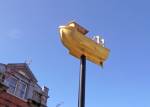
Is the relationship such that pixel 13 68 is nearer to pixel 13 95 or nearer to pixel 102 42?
pixel 13 95

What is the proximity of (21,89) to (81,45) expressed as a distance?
23.3 metres

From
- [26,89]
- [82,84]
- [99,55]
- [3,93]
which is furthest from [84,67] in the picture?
[26,89]

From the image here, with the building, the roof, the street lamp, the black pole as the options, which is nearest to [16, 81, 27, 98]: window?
the building

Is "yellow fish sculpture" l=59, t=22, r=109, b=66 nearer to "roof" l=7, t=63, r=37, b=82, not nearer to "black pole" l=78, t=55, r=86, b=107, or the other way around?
"black pole" l=78, t=55, r=86, b=107

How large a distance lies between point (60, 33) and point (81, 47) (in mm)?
531

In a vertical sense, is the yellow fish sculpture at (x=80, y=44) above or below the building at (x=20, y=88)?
below

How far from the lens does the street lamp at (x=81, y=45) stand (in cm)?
581

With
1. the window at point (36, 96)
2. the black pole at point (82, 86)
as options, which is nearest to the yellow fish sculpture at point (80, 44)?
the black pole at point (82, 86)

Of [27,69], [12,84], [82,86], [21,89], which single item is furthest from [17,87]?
[82,86]

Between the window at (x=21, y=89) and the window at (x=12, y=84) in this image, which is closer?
the window at (x=12, y=84)

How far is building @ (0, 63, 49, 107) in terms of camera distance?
1028 inches

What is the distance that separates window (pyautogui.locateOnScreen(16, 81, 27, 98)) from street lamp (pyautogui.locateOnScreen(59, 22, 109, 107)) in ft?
73.9

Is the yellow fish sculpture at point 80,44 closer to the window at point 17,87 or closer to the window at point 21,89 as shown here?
the window at point 17,87

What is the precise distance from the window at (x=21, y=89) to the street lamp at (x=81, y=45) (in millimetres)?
22515
